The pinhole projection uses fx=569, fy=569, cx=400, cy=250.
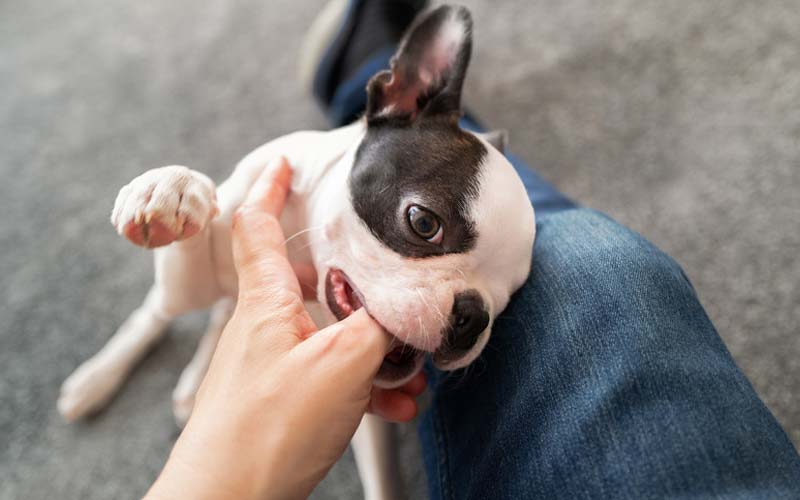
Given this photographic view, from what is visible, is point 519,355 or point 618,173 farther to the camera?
point 618,173

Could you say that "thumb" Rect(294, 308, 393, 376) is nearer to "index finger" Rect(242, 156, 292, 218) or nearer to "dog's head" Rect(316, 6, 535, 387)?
"dog's head" Rect(316, 6, 535, 387)

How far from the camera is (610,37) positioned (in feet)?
7.46

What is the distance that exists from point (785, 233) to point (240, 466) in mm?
1812

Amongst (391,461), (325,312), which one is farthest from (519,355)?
(391,461)

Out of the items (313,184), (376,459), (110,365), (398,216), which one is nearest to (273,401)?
(398,216)

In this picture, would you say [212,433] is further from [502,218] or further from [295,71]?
[295,71]

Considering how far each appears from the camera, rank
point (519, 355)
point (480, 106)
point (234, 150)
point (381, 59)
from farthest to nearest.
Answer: point (480, 106), point (234, 150), point (381, 59), point (519, 355)

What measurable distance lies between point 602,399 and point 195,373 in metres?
1.18

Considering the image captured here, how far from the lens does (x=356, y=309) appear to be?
1070mm

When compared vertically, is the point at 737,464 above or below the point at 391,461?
above

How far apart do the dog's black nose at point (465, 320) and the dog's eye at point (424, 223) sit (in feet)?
0.39

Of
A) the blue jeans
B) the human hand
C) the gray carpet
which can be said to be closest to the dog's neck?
the human hand

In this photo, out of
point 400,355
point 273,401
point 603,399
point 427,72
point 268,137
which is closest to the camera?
point 273,401

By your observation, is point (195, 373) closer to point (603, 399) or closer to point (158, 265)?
point (158, 265)
